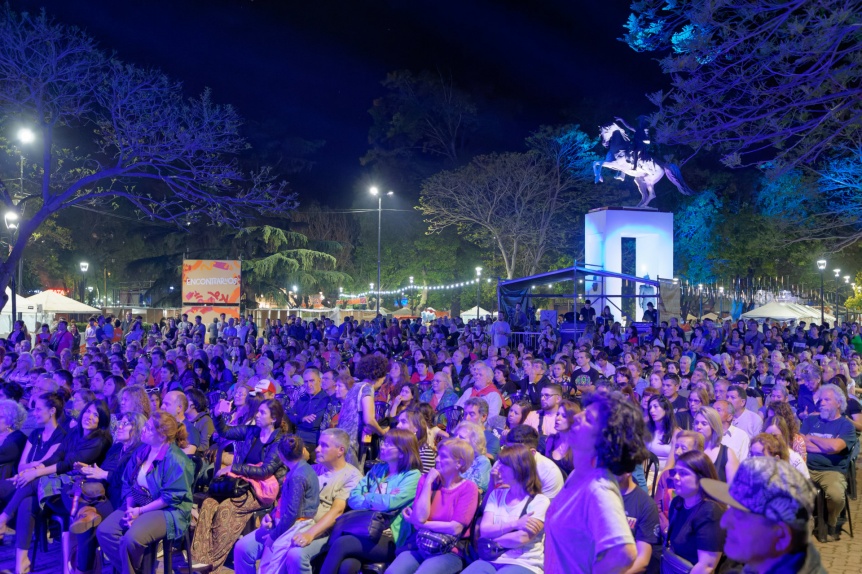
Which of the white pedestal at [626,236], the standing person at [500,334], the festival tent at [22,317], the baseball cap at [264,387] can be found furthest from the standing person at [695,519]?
Result: the festival tent at [22,317]

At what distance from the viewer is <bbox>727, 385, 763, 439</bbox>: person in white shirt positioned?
6.55 meters

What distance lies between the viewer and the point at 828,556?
19.2 feet

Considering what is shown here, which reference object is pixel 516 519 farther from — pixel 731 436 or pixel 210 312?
pixel 210 312

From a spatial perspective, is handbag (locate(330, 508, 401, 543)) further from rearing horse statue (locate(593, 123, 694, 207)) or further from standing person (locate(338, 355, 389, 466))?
rearing horse statue (locate(593, 123, 694, 207))

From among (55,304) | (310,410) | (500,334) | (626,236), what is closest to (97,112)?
(55,304)

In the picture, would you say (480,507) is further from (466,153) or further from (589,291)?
(466,153)

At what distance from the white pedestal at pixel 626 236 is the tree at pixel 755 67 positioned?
12.2 m

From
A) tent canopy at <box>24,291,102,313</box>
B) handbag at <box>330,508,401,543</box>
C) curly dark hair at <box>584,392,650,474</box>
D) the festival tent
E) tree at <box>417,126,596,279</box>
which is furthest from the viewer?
tree at <box>417,126,596,279</box>

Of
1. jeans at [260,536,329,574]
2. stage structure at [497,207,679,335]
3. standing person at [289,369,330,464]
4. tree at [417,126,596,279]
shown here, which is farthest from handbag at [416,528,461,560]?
tree at [417,126,596,279]

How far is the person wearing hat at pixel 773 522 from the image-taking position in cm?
202

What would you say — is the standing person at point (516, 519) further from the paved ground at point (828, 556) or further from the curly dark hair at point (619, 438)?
the paved ground at point (828, 556)

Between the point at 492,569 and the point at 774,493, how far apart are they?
7.51 ft

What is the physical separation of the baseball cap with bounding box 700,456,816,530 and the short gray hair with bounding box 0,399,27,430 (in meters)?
5.96

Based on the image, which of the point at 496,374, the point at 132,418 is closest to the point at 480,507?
the point at 132,418
